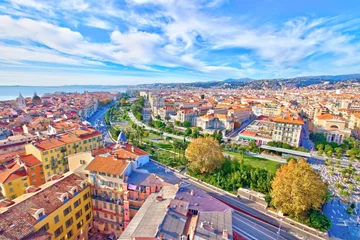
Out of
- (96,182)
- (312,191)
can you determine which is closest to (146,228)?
(96,182)

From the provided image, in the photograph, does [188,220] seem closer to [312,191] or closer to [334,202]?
[312,191]

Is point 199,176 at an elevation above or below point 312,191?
below

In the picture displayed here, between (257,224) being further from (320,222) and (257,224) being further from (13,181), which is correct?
(13,181)

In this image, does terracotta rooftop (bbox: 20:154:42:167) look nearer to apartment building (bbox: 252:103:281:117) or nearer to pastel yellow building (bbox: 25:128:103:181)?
pastel yellow building (bbox: 25:128:103:181)

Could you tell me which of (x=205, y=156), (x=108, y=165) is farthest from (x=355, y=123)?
(x=108, y=165)

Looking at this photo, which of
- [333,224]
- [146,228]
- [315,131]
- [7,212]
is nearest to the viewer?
[146,228]

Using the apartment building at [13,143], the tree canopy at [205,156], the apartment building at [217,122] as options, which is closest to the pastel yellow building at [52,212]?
the tree canopy at [205,156]

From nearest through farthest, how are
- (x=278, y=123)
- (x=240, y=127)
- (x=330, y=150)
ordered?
(x=330, y=150)
(x=278, y=123)
(x=240, y=127)

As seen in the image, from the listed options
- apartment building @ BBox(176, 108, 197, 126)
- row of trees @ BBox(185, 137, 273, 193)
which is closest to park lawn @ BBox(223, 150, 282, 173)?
row of trees @ BBox(185, 137, 273, 193)
